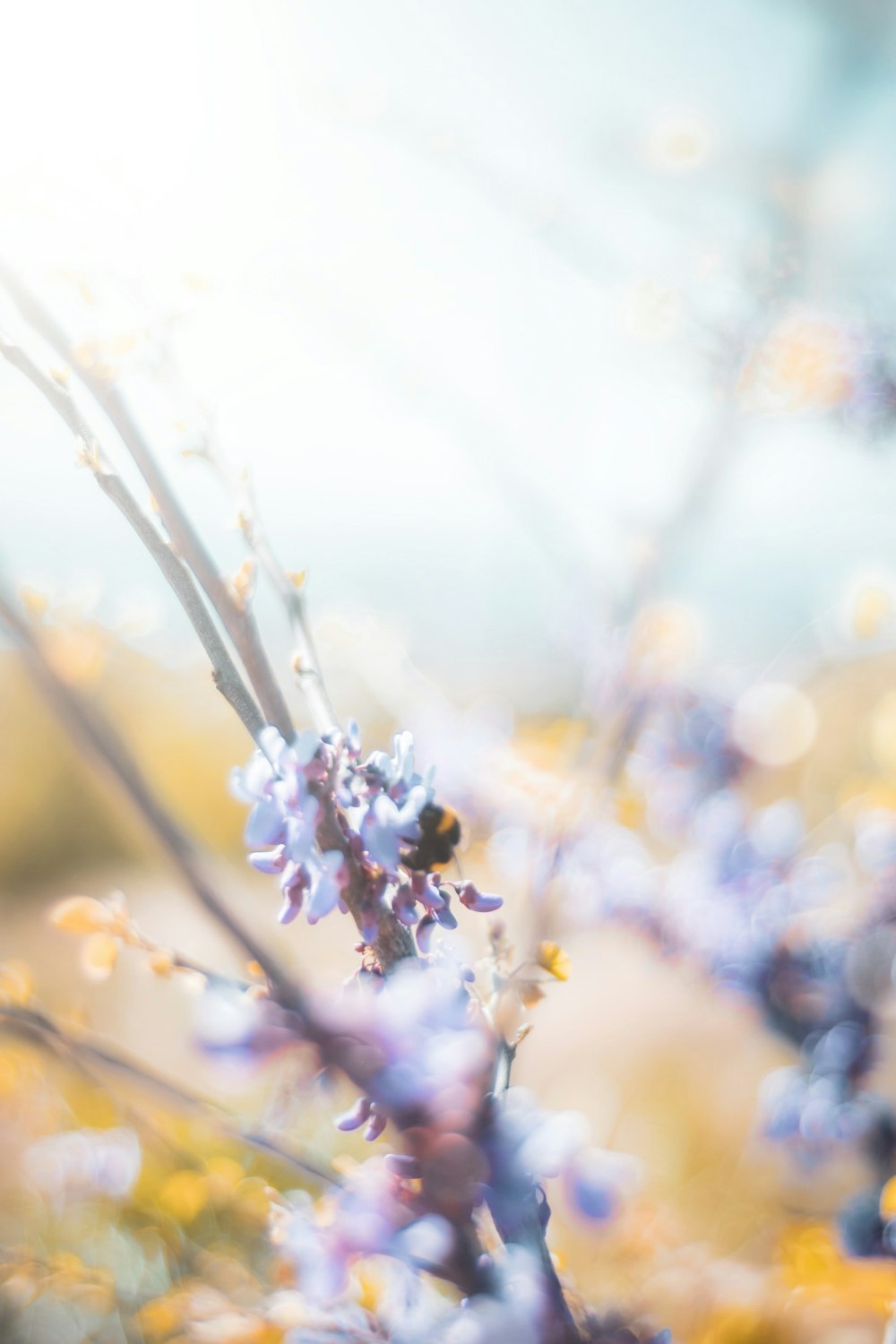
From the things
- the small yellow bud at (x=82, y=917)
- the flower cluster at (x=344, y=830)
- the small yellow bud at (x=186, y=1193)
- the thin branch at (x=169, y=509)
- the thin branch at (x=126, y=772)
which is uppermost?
the thin branch at (x=169, y=509)

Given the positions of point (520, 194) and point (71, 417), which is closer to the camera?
point (71, 417)

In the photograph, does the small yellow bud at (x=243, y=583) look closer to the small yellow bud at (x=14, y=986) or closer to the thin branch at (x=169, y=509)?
the thin branch at (x=169, y=509)

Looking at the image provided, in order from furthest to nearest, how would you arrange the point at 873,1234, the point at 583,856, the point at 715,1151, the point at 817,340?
the point at 715,1151, the point at 583,856, the point at 817,340, the point at 873,1234

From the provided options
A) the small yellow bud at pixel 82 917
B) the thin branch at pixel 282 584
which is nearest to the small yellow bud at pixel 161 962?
the small yellow bud at pixel 82 917

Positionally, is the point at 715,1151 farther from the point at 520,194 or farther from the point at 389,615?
the point at 520,194

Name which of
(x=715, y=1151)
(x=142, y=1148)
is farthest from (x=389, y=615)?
(x=715, y=1151)

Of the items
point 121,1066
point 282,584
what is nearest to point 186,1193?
point 121,1066

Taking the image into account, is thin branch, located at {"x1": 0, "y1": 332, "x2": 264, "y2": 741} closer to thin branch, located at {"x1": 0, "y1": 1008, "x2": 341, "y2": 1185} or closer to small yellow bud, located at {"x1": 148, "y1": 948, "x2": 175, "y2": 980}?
small yellow bud, located at {"x1": 148, "y1": 948, "x2": 175, "y2": 980}

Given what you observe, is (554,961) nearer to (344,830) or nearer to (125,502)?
(344,830)
